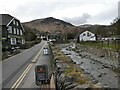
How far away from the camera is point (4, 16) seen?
6825 centimetres

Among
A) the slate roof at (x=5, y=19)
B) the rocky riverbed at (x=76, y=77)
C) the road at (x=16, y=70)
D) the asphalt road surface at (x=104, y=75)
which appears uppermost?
the slate roof at (x=5, y=19)

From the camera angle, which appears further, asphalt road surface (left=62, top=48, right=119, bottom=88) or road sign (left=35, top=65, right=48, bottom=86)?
asphalt road surface (left=62, top=48, right=119, bottom=88)

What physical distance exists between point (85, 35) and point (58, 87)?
96838 millimetres

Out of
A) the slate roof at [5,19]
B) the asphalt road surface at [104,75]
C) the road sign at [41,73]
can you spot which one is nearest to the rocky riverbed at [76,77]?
the asphalt road surface at [104,75]

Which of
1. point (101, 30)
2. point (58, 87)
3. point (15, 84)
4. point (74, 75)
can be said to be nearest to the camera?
point (74, 75)

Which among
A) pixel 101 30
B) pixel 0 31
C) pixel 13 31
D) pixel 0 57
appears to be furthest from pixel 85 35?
pixel 0 57

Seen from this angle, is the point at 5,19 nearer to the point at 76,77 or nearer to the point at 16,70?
the point at 16,70

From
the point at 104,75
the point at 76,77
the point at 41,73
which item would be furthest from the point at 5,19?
the point at 76,77

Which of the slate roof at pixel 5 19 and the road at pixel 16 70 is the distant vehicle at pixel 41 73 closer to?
the road at pixel 16 70

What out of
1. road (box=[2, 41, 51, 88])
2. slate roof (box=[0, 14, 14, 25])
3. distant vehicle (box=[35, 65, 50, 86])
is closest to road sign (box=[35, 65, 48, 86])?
distant vehicle (box=[35, 65, 50, 86])

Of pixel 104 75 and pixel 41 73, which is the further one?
pixel 104 75

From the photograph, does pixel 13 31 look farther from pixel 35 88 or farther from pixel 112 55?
pixel 35 88

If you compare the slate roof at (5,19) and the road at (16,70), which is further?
the slate roof at (5,19)

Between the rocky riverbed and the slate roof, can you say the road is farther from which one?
the slate roof
